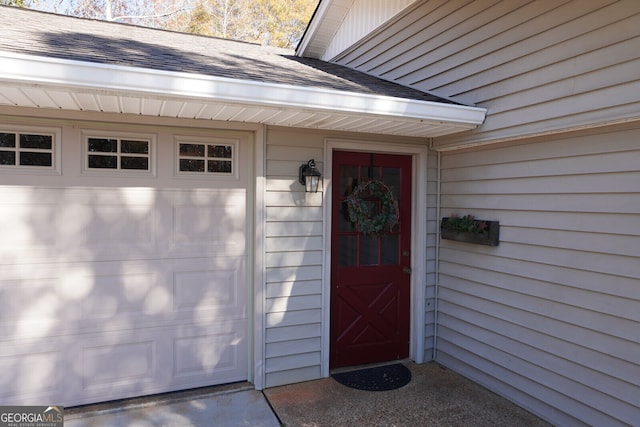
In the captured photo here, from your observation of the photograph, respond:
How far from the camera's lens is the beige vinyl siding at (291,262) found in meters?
3.41

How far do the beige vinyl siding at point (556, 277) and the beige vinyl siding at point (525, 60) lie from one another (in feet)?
0.61

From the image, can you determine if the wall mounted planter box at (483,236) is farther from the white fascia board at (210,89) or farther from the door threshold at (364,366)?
the door threshold at (364,366)

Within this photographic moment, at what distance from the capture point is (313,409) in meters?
3.13

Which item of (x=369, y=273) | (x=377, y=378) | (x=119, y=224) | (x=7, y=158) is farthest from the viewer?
(x=369, y=273)

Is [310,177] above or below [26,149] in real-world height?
below

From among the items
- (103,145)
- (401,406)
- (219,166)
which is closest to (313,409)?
(401,406)

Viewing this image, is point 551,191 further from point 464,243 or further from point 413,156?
point 413,156

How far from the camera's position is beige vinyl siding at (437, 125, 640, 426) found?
8.19 ft

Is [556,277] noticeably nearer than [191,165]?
Yes

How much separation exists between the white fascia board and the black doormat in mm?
2244

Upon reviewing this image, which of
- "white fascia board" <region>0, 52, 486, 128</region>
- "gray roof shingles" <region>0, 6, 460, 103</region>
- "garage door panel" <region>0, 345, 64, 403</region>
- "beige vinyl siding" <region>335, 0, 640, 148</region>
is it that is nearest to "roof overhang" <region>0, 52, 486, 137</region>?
"white fascia board" <region>0, 52, 486, 128</region>

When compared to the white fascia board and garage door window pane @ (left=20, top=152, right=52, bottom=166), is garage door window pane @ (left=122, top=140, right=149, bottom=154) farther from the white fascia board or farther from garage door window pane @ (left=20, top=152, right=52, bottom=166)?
the white fascia board

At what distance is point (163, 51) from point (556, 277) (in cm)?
351

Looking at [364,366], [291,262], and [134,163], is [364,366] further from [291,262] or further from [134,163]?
[134,163]
